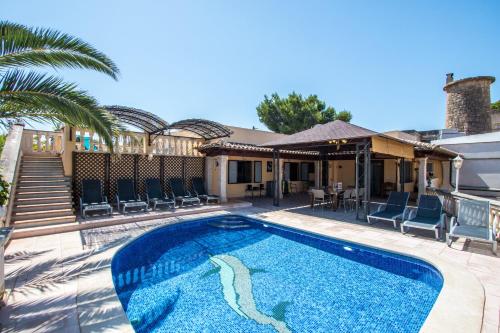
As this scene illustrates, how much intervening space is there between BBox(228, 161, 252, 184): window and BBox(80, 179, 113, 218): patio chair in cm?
729

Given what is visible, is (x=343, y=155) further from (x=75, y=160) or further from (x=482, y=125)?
(x=482, y=125)

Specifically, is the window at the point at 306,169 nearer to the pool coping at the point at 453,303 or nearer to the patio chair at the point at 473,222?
the patio chair at the point at 473,222

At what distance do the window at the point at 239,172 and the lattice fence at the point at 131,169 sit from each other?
6.24ft

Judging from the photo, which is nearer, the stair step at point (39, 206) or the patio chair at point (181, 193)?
the stair step at point (39, 206)

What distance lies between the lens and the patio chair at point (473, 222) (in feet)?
20.0

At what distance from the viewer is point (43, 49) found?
4.27 meters

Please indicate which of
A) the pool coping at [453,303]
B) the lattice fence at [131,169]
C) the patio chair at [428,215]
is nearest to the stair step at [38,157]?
the lattice fence at [131,169]

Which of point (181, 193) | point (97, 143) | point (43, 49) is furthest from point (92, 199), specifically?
point (43, 49)

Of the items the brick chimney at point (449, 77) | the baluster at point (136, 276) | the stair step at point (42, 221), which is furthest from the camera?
the brick chimney at point (449, 77)

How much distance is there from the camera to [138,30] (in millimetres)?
9180

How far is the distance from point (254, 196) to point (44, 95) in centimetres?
1309

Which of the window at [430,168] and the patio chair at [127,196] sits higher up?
the window at [430,168]

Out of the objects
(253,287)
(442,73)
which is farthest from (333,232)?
(442,73)

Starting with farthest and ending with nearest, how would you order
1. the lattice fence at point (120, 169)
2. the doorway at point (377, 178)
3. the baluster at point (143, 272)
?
1. the doorway at point (377, 178)
2. the lattice fence at point (120, 169)
3. the baluster at point (143, 272)
